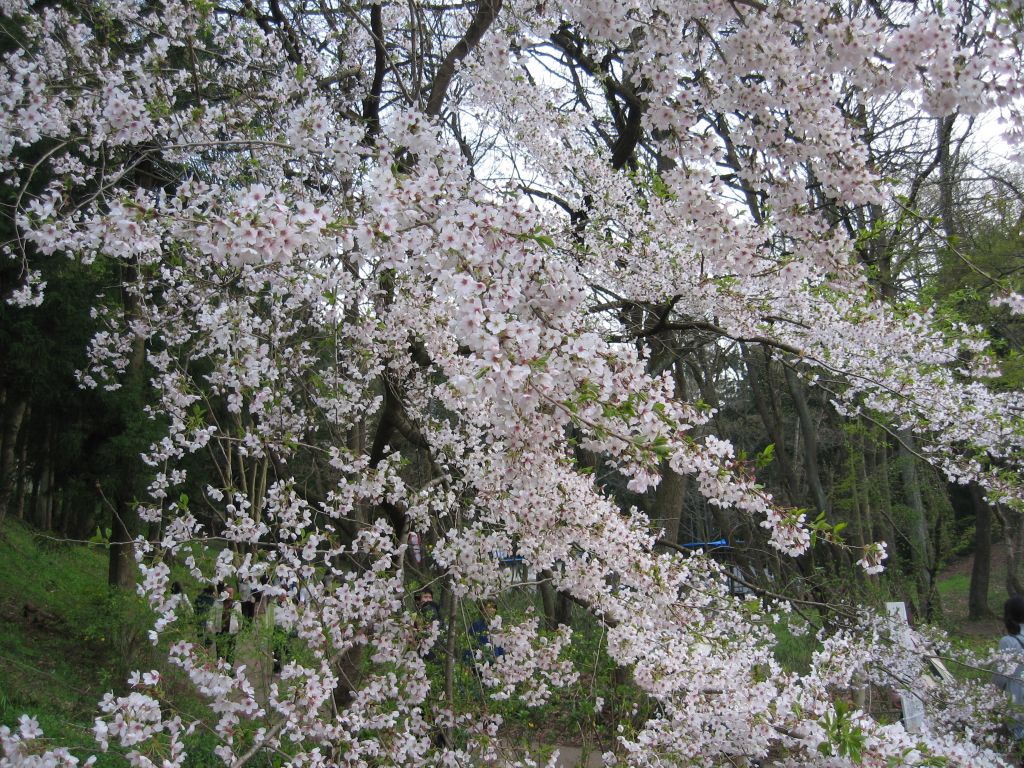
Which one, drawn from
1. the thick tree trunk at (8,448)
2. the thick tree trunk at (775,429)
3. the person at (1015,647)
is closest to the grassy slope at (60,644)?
the thick tree trunk at (8,448)

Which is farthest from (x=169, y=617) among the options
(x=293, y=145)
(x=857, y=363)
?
(x=857, y=363)

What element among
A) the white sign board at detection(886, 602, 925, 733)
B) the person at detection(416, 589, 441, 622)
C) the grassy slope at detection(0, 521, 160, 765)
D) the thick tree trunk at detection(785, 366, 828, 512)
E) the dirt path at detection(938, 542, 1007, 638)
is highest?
the thick tree trunk at detection(785, 366, 828, 512)

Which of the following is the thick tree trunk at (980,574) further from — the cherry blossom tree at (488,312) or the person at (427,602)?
the person at (427,602)

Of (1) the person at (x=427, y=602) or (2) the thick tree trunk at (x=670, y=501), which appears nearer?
(1) the person at (x=427, y=602)

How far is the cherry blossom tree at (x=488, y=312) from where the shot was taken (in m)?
1.96

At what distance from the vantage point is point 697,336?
9055 mm

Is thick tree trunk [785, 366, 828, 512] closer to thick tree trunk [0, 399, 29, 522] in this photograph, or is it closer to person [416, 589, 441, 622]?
person [416, 589, 441, 622]

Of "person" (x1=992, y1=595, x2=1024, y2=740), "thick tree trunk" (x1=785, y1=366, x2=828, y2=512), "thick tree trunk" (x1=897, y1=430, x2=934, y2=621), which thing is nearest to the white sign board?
"person" (x1=992, y1=595, x2=1024, y2=740)

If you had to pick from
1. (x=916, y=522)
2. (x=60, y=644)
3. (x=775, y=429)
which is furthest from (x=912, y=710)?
(x=775, y=429)

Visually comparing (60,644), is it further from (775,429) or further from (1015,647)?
(775,429)

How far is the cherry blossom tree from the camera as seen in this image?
1.96 m

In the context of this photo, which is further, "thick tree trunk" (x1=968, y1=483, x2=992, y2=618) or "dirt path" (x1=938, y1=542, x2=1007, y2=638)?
"thick tree trunk" (x1=968, y1=483, x2=992, y2=618)

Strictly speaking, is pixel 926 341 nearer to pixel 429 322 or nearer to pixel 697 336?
pixel 697 336

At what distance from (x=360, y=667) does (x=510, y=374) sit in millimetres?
3634
